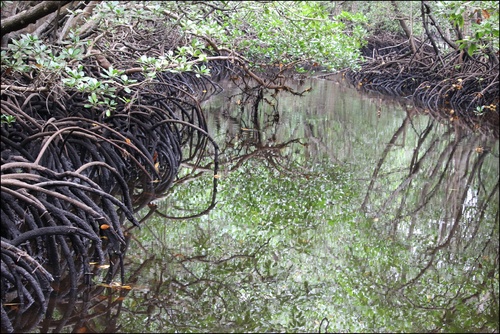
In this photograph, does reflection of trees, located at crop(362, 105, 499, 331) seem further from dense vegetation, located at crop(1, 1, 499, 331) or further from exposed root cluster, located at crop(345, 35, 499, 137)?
exposed root cluster, located at crop(345, 35, 499, 137)

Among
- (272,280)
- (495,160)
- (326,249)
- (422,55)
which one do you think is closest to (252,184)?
(326,249)

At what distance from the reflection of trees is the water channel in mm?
14

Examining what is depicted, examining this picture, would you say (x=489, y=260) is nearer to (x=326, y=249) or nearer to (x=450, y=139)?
(x=326, y=249)

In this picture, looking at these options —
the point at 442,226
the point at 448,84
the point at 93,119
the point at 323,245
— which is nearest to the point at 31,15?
the point at 93,119

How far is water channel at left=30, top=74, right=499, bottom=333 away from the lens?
361 cm

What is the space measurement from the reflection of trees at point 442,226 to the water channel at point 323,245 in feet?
0.05

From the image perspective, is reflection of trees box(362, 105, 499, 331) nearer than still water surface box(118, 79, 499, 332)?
No

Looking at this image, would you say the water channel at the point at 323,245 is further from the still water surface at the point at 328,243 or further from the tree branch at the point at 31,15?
the tree branch at the point at 31,15

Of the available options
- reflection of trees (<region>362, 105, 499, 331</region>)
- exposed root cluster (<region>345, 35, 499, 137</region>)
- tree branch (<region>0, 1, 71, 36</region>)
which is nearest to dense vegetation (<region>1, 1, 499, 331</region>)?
tree branch (<region>0, 1, 71, 36</region>)

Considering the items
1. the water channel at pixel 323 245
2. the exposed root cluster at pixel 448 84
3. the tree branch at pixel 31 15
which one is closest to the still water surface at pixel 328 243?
the water channel at pixel 323 245

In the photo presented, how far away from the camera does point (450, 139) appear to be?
9.36 meters

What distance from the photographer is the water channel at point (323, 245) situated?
361 cm

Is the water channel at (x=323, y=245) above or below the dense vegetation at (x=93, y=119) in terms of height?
below

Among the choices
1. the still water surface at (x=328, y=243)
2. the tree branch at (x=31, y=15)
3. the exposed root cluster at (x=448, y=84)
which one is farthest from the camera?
the exposed root cluster at (x=448, y=84)
